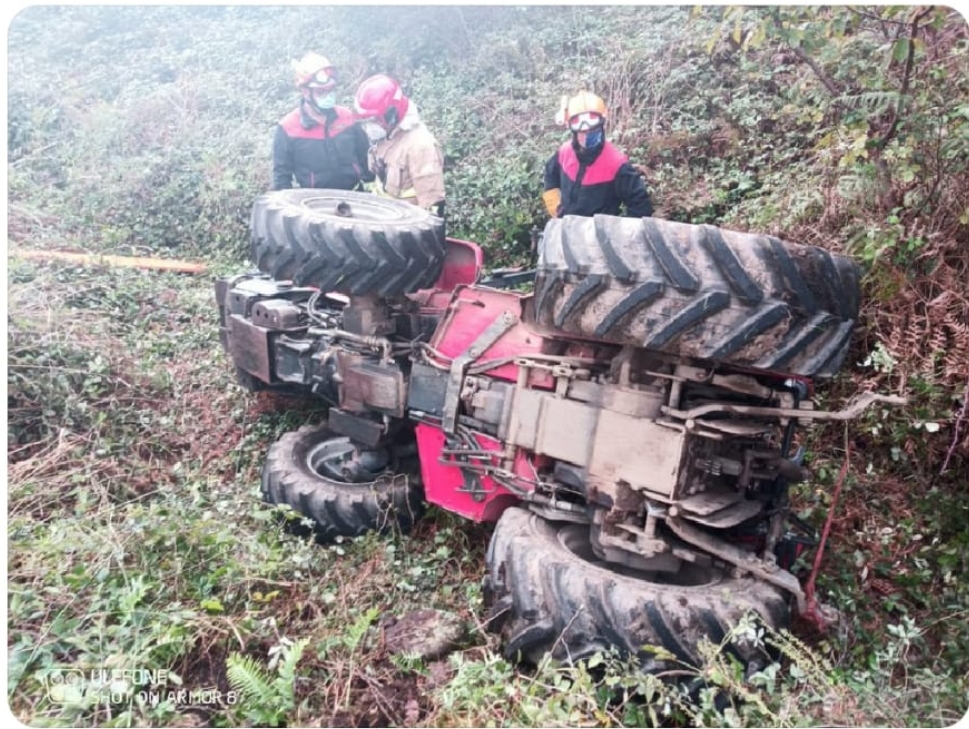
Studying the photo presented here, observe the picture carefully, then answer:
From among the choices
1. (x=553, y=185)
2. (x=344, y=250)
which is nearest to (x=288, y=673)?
(x=344, y=250)

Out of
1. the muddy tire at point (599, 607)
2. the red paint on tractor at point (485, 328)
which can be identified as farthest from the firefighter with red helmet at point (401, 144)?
the muddy tire at point (599, 607)

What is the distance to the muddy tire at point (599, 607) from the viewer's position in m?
2.41

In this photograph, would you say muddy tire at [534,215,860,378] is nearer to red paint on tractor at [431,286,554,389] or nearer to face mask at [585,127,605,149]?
red paint on tractor at [431,286,554,389]

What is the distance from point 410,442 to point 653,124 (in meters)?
3.59

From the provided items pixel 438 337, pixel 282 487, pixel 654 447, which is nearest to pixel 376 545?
pixel 282 487

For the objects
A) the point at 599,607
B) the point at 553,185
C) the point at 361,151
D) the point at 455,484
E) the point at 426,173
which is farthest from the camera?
the point at 361,151

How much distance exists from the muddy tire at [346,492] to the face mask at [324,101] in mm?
2681

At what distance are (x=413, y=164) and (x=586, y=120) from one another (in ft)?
4.51

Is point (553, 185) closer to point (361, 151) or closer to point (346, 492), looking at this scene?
point (361, 151)

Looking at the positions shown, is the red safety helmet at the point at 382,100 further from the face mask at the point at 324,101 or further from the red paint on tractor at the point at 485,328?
the red paint on tractor at the point at 485,328

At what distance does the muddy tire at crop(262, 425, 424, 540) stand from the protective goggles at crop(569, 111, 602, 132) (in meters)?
2.32

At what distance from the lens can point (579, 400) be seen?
2799 mm

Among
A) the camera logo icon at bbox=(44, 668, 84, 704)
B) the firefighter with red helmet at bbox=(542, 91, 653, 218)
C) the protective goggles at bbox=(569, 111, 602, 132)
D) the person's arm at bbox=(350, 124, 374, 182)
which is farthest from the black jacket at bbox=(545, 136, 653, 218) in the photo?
the camera logo icon at bbox=(44, 668, 84, 704)

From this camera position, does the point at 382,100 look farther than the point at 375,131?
No
